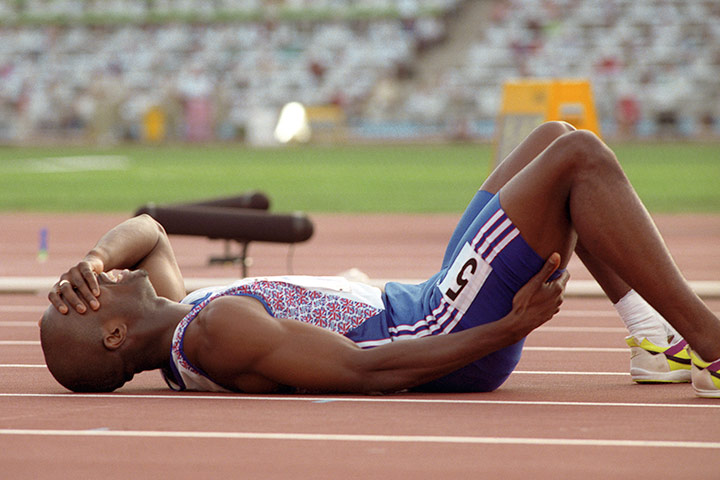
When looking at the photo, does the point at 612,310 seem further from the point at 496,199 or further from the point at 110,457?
the point at 110,457

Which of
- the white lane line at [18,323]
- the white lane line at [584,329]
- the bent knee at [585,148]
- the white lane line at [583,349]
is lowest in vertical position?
the white lane line at [18,323]

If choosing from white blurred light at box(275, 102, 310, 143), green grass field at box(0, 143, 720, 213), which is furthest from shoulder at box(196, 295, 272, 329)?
white blurred light at box(275, 102, 310, 143)

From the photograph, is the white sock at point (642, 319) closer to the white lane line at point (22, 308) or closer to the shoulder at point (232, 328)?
the shoulder at point (232, 328)

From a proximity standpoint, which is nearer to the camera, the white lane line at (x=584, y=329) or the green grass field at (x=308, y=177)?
the white lane line at (x=584, y=329)

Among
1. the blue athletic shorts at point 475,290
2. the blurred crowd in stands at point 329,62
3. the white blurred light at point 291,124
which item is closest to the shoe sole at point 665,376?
the blue athletic shorts at point 475,290

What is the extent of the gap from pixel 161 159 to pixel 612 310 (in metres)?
24.6

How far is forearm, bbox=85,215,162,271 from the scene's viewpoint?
460 cm

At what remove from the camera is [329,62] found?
149ft

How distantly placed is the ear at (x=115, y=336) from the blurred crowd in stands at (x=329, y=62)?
34.5 metres

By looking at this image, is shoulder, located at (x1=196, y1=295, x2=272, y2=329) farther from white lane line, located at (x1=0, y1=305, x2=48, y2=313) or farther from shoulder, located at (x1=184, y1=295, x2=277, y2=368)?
white lane line, located at (x1=0, y1=305, x2=48, y2=313)

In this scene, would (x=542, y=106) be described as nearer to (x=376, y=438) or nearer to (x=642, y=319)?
(x=642, y=319)

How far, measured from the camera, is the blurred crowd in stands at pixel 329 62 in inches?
1559

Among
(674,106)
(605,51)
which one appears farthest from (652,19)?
(674,106)

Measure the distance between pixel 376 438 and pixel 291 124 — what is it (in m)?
37.8
